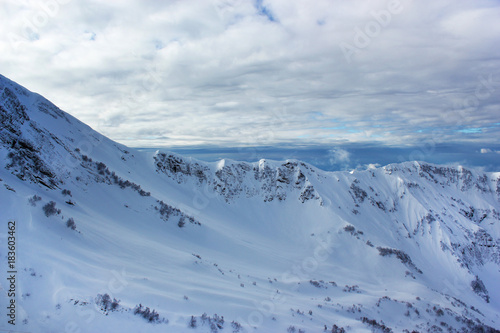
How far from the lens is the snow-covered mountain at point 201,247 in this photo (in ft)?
34.7

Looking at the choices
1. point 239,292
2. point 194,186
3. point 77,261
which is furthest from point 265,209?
point 77,261

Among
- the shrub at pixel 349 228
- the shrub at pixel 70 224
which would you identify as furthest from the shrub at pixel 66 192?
the shrub at pixel 349 228

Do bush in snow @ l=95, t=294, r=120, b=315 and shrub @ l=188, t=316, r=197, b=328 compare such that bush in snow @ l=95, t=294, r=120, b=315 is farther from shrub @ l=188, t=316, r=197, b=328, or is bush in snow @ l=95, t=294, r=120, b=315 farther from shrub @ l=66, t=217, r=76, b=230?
shrub @ l=66, t=217, r=76, b=230

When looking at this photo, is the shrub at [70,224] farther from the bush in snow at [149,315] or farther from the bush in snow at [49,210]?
the bush in snow at [149,315]

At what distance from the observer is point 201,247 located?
28.3 metres

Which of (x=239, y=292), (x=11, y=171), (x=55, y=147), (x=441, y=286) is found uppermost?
(x=55, y=147)

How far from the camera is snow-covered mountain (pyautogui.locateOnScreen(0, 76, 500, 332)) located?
10570mm

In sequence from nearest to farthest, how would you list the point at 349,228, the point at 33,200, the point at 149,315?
the point at 149,315
the point at 33,200
the point at 349,228

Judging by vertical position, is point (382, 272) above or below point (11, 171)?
below

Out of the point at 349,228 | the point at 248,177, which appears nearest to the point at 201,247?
the point at 349,228

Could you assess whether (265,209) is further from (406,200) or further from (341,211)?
(406,200)

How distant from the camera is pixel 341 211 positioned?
6259 cm

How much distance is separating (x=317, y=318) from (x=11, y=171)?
24.0m

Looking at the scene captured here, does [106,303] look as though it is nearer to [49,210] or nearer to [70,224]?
[70,224]
